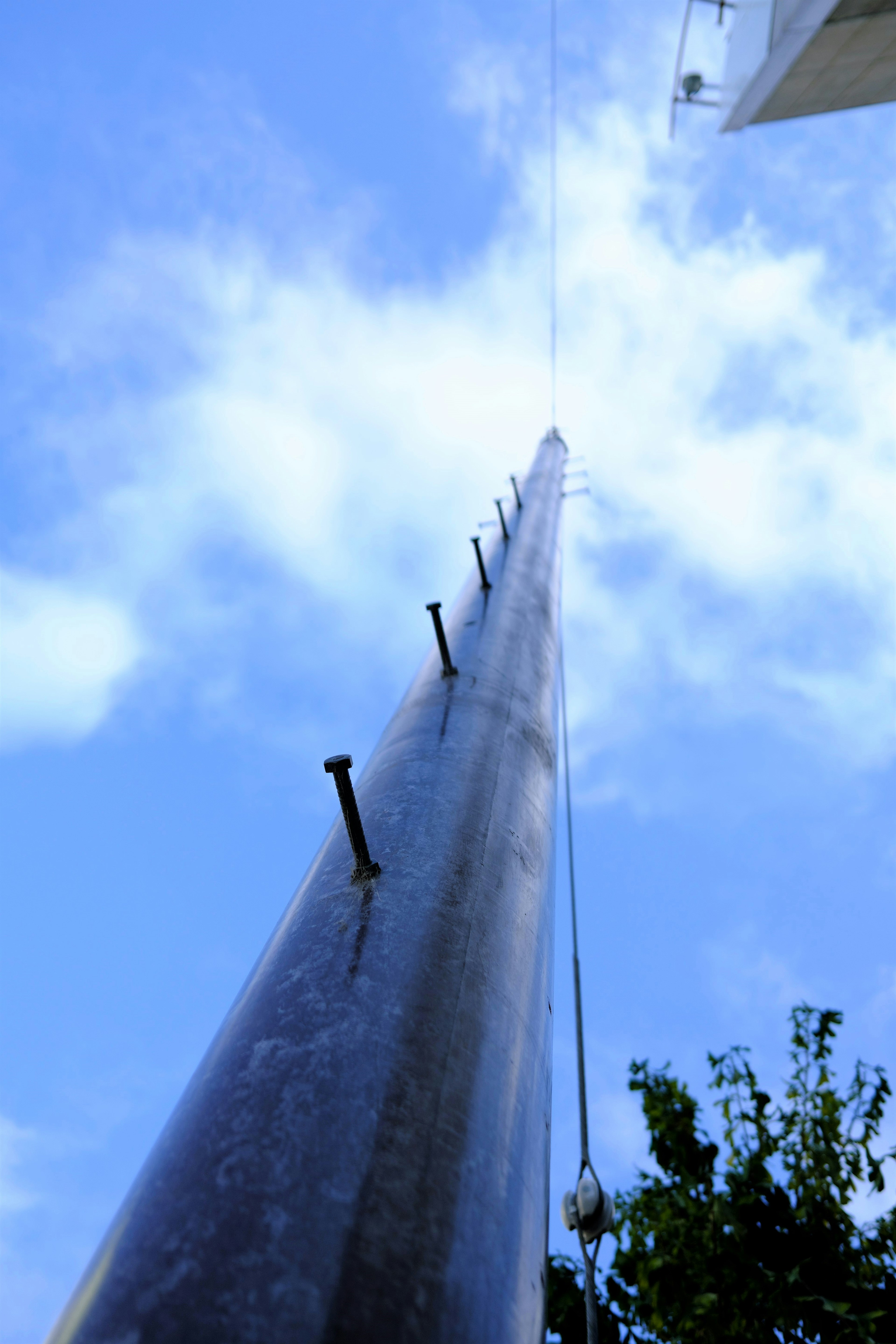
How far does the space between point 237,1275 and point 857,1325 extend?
9175 millimetres

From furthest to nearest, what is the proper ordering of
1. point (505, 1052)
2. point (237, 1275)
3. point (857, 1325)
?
point (857, 1325) → point (505, 1052) → point (237, 1275)

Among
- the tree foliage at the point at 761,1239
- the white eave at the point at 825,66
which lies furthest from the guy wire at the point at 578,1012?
the white eave at the point at 825,66

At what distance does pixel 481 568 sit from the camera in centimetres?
732

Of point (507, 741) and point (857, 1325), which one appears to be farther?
point (857, 1325)

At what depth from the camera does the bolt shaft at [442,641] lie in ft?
17.2

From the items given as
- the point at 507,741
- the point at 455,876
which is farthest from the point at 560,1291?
the point at 455,876

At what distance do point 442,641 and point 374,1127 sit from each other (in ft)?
10.8

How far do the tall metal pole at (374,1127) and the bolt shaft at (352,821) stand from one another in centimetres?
3

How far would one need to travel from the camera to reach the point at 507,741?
466cm

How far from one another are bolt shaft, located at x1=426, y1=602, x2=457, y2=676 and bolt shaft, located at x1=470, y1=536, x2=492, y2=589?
182cm

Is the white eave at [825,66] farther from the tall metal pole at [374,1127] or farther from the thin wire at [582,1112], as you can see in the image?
the tall metal pole at [374,1127]

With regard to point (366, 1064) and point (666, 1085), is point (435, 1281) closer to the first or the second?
point (366, 1064)

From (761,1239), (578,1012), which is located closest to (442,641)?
(578,1012)

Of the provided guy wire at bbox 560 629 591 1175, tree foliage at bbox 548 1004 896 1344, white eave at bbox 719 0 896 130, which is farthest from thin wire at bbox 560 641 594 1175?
white eave at bbox 719 0 896 130
